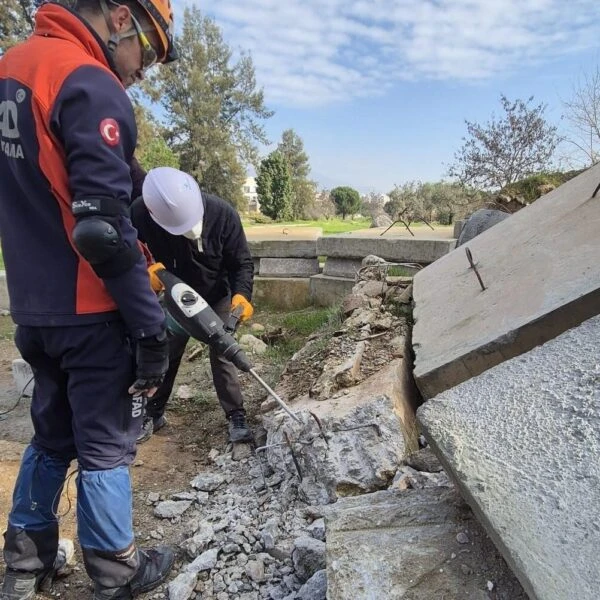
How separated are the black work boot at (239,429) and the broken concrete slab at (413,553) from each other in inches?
63.2

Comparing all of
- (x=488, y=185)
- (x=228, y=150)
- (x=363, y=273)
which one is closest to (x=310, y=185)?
(x=228, y=150)

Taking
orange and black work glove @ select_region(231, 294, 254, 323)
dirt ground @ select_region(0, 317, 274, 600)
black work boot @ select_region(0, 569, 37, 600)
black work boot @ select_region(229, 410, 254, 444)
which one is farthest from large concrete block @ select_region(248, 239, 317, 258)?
black work boot @ select_region(0, 569, 37, 600)

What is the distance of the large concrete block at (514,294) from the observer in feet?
5.85

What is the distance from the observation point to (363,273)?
461 cm

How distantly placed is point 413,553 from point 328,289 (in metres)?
4.98

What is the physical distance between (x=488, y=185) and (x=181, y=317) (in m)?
13.1

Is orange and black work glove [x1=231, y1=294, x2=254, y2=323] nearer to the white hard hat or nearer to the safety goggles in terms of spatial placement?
the white hard hat

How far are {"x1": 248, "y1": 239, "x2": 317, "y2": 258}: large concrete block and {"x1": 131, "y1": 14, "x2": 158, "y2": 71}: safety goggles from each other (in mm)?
4577

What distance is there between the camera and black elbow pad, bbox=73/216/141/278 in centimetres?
154

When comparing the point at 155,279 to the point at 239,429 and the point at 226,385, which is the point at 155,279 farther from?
the point at 239,429

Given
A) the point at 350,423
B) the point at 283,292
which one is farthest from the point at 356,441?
the point at 283,292

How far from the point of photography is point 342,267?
618 cm

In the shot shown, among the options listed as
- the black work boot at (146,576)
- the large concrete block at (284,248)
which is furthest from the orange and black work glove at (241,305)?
the large concrete block at (284,248)

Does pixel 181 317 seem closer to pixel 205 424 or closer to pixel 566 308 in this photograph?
pixel 205 424
